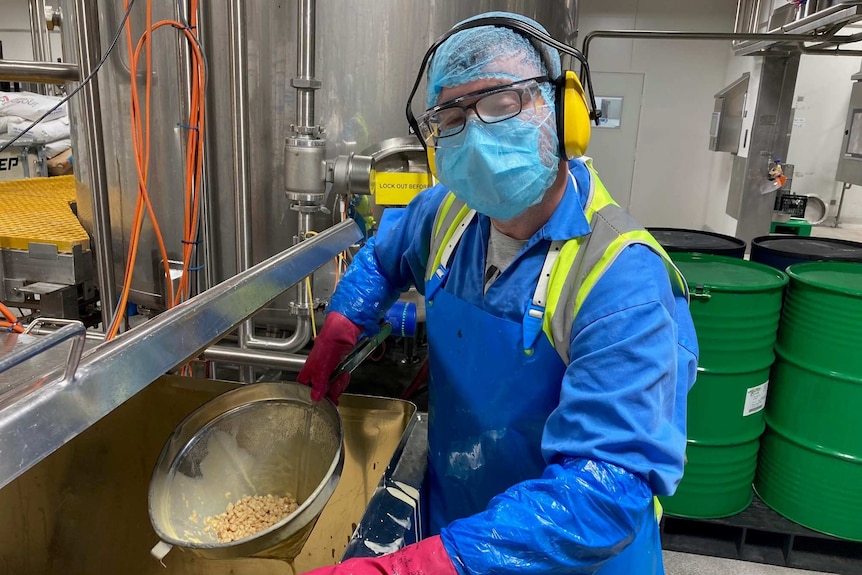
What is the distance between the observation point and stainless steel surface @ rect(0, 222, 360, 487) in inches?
20.1

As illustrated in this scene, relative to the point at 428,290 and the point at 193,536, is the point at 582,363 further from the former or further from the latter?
the point at 193,536

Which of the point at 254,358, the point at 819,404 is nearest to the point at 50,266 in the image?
the point at 254,358

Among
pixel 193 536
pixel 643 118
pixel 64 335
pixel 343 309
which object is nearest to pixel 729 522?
pixel 343 309

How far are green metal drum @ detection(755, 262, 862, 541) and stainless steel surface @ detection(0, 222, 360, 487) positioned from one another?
171 centimetres

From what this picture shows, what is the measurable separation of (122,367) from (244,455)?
0.60m

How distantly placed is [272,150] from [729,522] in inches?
75.1

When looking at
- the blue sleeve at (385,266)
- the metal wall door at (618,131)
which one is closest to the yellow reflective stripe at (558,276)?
the blue sleeve at (385,266)

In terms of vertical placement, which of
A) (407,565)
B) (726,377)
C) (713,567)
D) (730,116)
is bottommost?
(713,567)

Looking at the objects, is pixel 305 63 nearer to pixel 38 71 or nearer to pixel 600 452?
pixel 38 71

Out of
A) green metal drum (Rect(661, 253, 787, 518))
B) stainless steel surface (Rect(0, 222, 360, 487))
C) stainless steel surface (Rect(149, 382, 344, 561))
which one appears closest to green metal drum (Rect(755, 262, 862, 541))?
green metal drum (Rect(661, 253, 787, 518))

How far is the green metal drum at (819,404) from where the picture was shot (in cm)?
187

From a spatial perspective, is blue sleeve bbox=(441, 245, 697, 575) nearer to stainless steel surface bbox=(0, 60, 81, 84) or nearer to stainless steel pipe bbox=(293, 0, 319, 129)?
stainless steel pipe bbox=(293, 0, 319, 129)

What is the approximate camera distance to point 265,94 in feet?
5.31

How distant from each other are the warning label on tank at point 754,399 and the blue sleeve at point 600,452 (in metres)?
1.39
